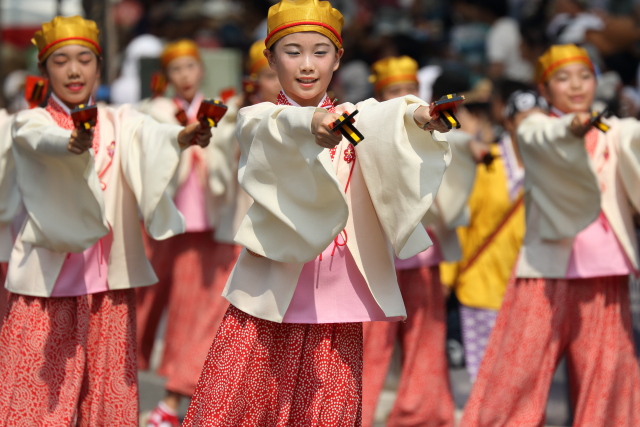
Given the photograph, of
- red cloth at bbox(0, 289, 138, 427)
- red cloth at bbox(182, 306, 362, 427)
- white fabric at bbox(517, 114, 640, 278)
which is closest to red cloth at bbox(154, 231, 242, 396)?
red cloth at bbox(0, 289, 138, 427)

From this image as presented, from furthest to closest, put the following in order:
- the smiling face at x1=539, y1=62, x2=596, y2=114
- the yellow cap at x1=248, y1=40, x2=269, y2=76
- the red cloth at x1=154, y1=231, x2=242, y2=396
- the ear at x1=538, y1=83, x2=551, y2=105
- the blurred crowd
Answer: the blurred crowd → the red cloth at x1=154, y1=231, x2=242, y2=396 → the yellow cap at x1=248, y1=40, x2=269, y2=76 → the ear at x1=538, y1=83, x2=551, y2=105 → the smiling face at x1=539, y1=62, x2=596, y2=114

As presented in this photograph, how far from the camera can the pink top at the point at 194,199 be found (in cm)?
688

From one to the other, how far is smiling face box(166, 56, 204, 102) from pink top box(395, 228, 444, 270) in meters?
2.25

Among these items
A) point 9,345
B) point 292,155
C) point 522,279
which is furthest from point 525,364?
point 9,345

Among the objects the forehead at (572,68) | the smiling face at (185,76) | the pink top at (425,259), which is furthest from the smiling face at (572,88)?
the smiling face at (185,76)

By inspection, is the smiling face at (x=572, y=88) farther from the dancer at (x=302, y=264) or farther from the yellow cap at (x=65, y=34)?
the yellow cap at (x=65, y=34)

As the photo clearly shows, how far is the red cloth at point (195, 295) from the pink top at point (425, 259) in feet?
4.07

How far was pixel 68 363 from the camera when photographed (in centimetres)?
448

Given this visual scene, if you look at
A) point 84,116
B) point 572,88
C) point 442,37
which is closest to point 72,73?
point 84,116

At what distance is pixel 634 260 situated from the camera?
4898mm

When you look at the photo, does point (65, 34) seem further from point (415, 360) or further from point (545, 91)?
point (415, 360)

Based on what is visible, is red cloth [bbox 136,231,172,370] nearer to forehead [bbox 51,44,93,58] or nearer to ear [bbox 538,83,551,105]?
forehead [bbox 51,44,93,58]

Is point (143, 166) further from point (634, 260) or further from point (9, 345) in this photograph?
point (634, 260)

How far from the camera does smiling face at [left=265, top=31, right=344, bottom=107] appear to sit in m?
3.84
